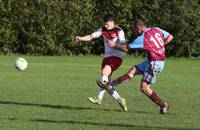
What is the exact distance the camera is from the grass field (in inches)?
405

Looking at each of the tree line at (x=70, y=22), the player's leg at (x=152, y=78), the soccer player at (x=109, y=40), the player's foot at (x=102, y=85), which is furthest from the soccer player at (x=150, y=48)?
the tree line at (x=70, y=22)

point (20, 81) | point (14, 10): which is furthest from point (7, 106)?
point (14, 10)

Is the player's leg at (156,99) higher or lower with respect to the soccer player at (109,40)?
lower

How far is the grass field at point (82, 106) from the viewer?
10.3 metres

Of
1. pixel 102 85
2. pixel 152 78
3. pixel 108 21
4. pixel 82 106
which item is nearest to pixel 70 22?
pixel 108 21

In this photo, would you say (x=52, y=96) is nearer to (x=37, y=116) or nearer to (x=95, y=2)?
(x=37, y=116)

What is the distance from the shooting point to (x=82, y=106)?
13094 mm

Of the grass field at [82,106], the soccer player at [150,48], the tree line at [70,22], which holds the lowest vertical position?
the tree line at [70,22]

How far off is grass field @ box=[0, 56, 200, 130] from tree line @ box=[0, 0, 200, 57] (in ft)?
56.2

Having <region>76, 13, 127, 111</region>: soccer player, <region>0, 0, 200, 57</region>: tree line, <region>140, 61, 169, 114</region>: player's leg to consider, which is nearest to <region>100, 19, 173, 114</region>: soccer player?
<region>140, 61, 169, 114</region>: player's leg

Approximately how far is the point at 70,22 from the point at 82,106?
26.0 metres

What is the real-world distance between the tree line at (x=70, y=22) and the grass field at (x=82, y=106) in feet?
56.2

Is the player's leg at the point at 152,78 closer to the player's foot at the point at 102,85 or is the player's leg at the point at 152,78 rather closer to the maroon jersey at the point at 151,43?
the maroon jersey at the point at 151,43

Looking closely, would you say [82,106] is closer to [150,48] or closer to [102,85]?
[102,85]
